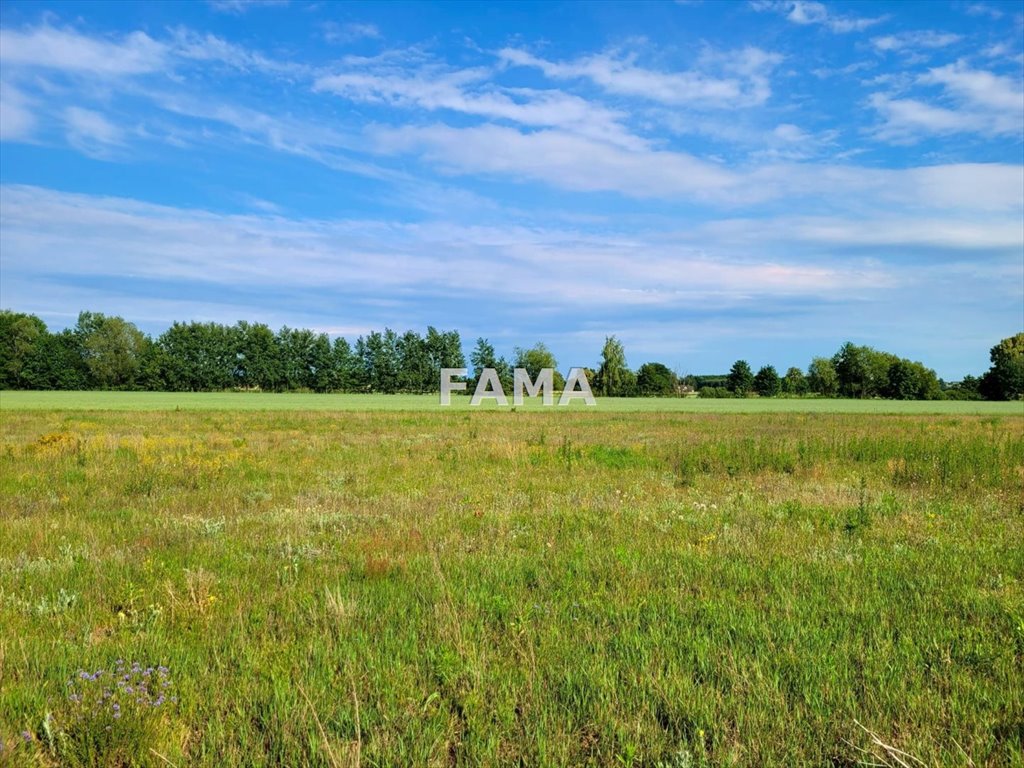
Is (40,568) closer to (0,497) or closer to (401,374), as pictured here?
(0,497)

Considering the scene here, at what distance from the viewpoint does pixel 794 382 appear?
135500 millimetres

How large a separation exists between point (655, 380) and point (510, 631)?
130883 millimetres

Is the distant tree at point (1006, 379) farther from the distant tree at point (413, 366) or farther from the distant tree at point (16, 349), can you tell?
the distant tree at point (16, 349)

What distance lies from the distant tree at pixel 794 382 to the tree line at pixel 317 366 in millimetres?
305

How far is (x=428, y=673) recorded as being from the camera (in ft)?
15.2

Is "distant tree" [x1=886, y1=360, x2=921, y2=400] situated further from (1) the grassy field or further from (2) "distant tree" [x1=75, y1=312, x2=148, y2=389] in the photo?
(2) "distant tree" [x1=75, y1=312, x2=148, y2=389]

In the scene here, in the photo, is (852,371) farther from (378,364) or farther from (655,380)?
(378,364)

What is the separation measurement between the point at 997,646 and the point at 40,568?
934cm

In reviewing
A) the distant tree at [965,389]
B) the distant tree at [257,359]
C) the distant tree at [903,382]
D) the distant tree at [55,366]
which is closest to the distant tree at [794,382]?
the distant tree at [903,382]

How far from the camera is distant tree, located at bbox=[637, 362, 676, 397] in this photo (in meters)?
128

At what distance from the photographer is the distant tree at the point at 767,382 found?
420ft

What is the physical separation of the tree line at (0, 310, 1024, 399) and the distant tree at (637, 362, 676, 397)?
0.97 ft

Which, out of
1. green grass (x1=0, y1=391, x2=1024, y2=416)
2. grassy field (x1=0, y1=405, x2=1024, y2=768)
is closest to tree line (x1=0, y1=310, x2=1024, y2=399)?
green grass (x1=0, y1=391, x2=1024, y2=416)

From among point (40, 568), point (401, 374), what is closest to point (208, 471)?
point (40, 568)
